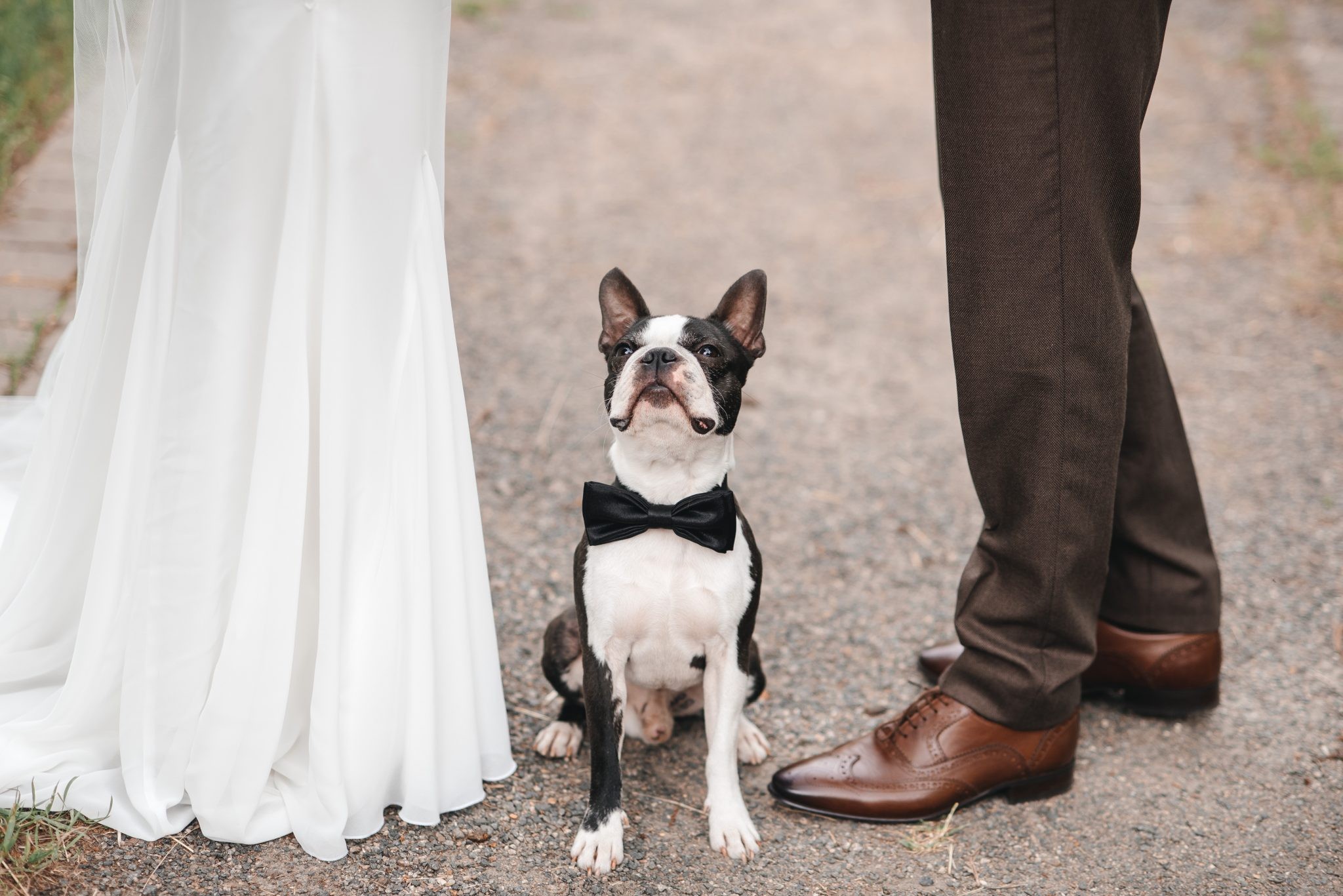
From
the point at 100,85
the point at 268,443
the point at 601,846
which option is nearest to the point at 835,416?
the point at 601,846

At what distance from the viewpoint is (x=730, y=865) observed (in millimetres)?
2582

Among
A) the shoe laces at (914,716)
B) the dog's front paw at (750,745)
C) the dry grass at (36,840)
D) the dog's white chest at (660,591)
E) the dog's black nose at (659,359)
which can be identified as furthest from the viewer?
the dog's front paw at (750,745)

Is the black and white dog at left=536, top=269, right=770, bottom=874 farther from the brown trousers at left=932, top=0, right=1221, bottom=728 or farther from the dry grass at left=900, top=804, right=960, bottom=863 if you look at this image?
the brown trousers at left=932, top=0, right=1221, bottom=728

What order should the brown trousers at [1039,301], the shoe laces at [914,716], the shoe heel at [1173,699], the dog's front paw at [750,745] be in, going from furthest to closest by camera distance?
the shoe heel at [1173,699] < the dog's front paw at [750,745] < the shoe laces at [914,716] < the brown trousers at [1039,301]

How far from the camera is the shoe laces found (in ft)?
9.23

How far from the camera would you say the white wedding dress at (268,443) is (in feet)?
7.55

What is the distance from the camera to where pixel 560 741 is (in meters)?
2.91

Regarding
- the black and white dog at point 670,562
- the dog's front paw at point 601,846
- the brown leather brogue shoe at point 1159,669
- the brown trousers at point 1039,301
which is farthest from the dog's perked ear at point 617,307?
the brown leather brogue shoe at point 1159,669

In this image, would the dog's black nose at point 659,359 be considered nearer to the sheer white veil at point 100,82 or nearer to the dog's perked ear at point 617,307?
the dog's perked ear at point 617,307

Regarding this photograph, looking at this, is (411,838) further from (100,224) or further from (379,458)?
(100,224)

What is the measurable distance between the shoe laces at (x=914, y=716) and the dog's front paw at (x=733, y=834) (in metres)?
0.43

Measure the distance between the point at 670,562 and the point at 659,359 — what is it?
470mm

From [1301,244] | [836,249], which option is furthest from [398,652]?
[1301,244]

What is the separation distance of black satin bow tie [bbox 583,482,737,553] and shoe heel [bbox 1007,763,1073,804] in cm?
100
